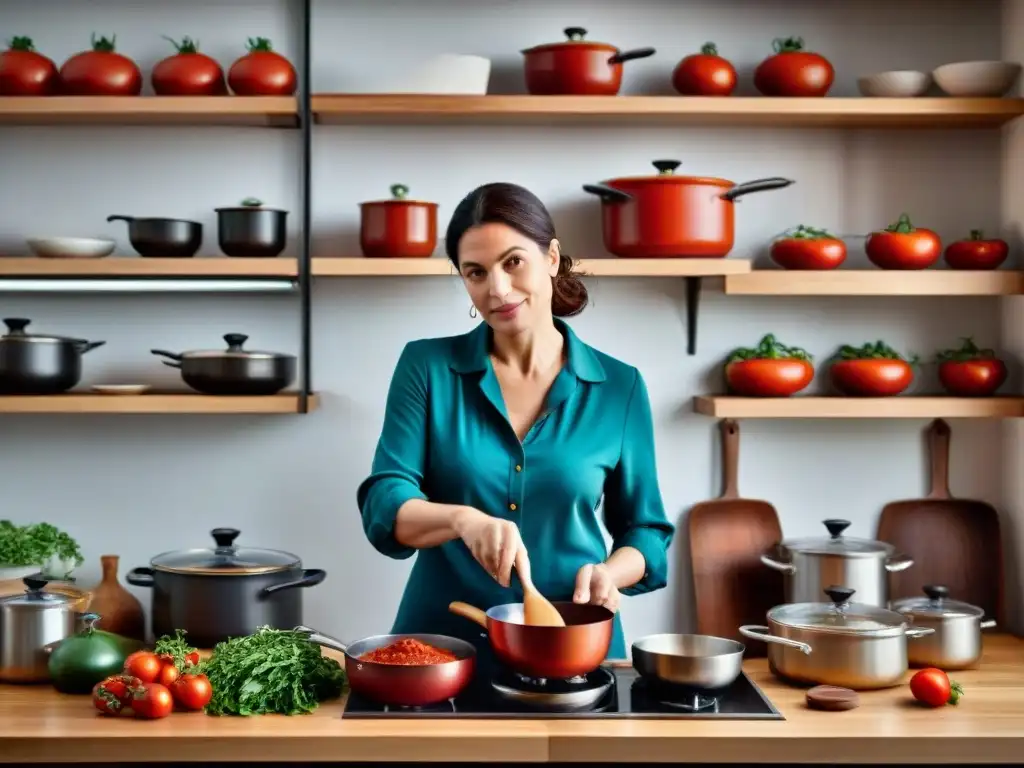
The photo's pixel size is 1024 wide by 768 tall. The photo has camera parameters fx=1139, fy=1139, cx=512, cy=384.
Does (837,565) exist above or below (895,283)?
below

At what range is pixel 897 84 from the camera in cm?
295

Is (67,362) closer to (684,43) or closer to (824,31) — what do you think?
(684,43)

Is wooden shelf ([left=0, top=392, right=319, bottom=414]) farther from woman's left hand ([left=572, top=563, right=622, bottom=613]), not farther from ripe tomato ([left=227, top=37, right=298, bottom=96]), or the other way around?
woman's left hand ([left=572, top=563, right=622, bottom=613])

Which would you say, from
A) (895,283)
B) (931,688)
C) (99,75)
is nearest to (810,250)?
(895,283)

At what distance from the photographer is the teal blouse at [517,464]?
86.7 inches

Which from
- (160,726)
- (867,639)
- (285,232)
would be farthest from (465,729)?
(285,232)

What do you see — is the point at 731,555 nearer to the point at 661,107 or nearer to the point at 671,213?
the point at 671,213

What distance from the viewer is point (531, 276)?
2.09 metres

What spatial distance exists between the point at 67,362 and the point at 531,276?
139 centimetres

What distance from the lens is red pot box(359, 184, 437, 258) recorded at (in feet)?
9.46

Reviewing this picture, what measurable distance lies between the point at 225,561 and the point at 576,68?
1.47 metres

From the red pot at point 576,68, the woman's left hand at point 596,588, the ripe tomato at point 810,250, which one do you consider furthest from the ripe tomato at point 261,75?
the woman's left hand at point 596,588

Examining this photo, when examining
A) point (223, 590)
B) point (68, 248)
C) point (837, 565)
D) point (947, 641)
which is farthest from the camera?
point (68, 248)

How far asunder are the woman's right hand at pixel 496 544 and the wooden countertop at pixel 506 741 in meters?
0.25
